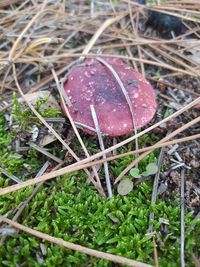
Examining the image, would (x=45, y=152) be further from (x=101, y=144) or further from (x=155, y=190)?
(x=155, y=190)

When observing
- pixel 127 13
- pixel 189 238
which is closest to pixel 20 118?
pixel 189 238

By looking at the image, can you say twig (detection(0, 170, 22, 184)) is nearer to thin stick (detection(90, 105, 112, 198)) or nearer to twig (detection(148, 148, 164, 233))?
thin stick (detection(90, 105, 112, 198))

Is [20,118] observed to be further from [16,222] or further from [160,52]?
Answer: [160,52]

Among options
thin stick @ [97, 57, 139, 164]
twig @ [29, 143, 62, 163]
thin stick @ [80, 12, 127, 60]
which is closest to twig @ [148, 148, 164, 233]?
thin stick @ [97, 57, 139, 164]

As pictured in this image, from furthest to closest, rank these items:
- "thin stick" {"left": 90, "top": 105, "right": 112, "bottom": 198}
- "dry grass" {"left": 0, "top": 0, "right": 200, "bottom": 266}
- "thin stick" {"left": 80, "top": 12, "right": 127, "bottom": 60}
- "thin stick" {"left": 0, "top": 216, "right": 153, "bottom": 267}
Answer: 1. "thin stick" {"left": 80, "top": 12, "right": 127, "bottom": 60}
2. "dry grass" {"left": 0, "top": 0, "right": 200, "bottom": 266}
3. "thin stick" {"left": 90, "top": 105, "right": 112, "bottom": 198}
4. "thin stick" {"left": 0, "top": 216, "right": 153, "bottom": 267}

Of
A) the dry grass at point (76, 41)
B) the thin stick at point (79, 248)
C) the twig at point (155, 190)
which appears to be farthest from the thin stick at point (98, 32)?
the thin stick at point (79, 248)

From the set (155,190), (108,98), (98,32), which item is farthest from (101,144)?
(98,32)

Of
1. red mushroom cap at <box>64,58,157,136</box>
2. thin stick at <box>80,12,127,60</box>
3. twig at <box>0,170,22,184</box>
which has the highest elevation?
thin stick at <box>80,12,127,60</box>

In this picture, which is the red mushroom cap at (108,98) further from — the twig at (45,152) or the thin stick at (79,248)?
the thin stick at (79,248)
